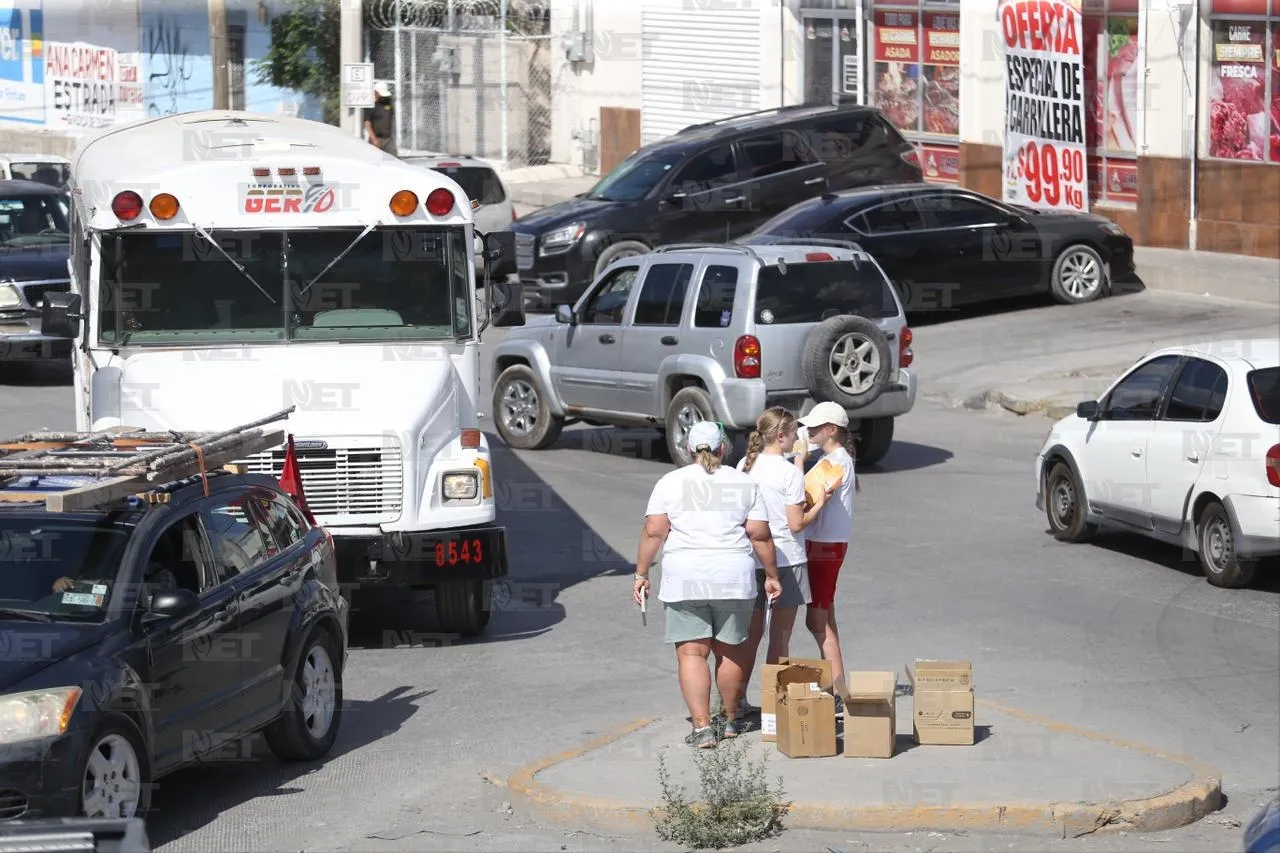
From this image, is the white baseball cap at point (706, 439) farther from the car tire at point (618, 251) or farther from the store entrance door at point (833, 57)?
the store entrance door at point (833, 57)

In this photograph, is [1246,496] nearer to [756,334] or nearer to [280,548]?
[756,334]

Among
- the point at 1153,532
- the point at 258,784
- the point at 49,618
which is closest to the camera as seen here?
the point at 49,618

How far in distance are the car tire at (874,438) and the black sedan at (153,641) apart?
789 cm

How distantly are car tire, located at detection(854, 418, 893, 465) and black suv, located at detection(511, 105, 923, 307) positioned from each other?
26.2 feet

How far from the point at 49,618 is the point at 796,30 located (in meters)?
25.7

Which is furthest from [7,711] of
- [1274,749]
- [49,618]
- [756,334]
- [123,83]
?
[123,83]

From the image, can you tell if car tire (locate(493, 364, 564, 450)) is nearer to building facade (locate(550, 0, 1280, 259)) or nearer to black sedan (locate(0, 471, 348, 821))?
black sedan (locate(0, 471, 348, 821))

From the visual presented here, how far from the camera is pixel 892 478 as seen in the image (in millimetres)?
16609

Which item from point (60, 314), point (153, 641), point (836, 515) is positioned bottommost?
point (153, 641)

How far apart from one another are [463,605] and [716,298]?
5.46 m

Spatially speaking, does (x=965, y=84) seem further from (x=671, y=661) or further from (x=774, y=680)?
(x=774, y=680)

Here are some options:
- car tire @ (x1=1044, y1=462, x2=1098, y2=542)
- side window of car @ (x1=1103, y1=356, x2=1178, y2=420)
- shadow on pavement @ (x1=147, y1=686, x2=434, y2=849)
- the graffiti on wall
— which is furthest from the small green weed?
the graffiti on wall

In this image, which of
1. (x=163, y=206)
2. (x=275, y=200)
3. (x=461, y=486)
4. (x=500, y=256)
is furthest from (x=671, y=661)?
(x=163, y=206)

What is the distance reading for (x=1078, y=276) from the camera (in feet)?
78.7
